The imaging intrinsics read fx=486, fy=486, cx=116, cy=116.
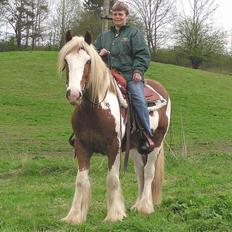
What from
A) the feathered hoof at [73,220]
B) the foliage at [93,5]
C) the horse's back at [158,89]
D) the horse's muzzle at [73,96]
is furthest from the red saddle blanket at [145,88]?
the foliage at [93,5]

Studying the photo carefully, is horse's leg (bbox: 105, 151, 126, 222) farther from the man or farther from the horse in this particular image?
the man

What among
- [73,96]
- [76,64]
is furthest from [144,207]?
[76,64]

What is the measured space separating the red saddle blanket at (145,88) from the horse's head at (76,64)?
101 cm

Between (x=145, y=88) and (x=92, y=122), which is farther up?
(x=145, y=88)

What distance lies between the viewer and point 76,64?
5660mm

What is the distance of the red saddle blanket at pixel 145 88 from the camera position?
6.79 m

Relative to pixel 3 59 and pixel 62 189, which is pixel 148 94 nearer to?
pixel 62 189

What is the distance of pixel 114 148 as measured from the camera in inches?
243

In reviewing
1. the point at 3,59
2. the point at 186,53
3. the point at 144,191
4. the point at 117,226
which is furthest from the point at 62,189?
the point at 186,53

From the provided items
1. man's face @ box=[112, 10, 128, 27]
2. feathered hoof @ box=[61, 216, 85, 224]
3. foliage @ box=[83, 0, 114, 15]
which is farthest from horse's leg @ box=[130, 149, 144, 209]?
foliage @ box=[83, 0, 114, 15]

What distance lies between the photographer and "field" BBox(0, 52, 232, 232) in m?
6.07

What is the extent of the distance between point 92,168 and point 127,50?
5.05m

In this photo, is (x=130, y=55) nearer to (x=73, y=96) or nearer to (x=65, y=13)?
(x=73, y=96)

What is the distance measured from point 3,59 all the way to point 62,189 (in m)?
32.7
